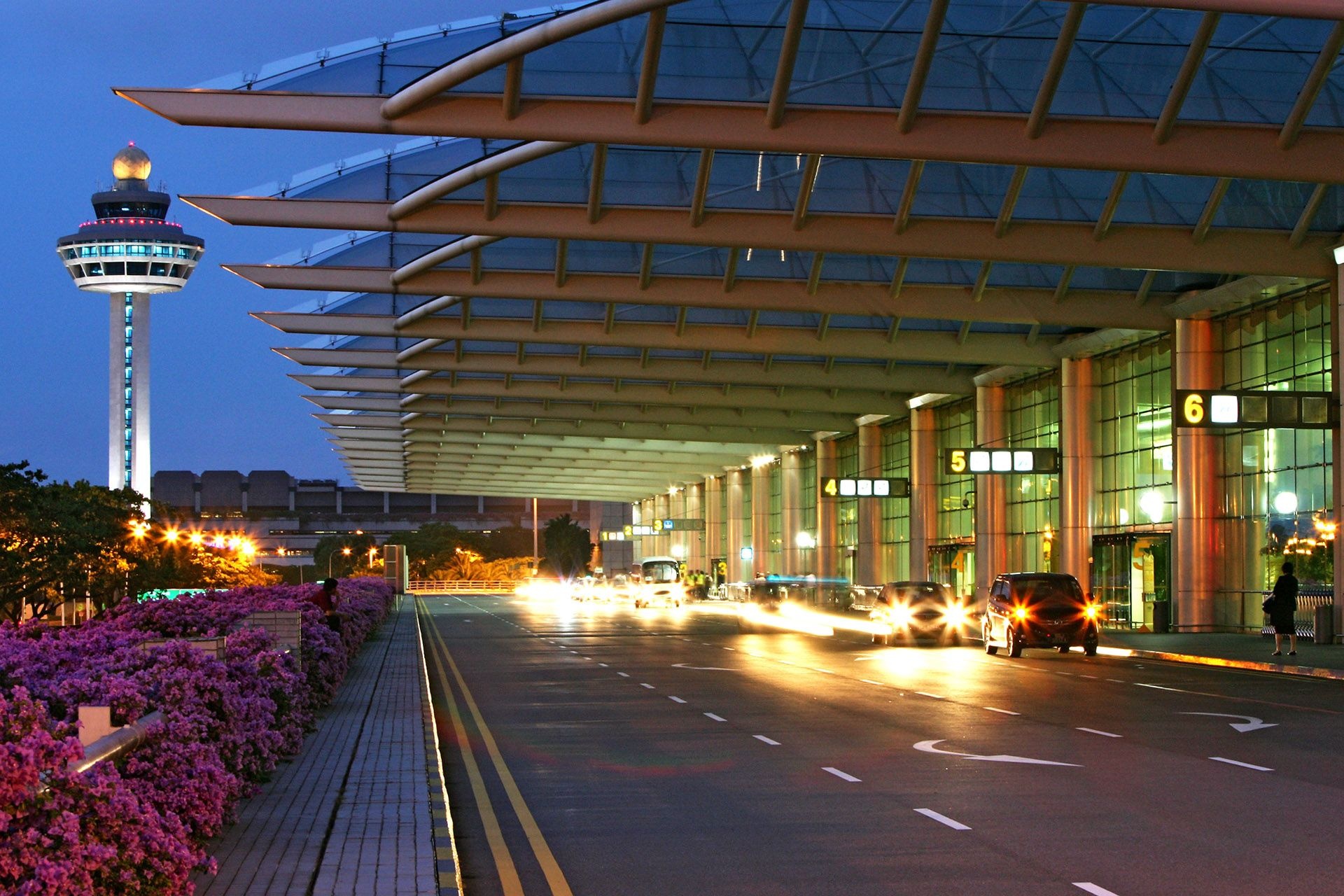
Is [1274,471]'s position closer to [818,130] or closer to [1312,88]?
[1312,88]

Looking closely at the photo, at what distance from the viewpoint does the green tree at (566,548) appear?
156 meters

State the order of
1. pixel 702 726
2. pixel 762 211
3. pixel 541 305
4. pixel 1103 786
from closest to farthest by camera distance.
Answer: pixel 1103 786 → pixel 702 726 → pixel 762 211 → pixel 541 305

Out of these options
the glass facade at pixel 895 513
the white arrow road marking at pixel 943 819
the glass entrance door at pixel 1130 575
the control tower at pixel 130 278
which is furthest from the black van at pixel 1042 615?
the control tower at pixel 130 278

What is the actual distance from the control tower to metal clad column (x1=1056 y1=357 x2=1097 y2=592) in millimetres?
126151

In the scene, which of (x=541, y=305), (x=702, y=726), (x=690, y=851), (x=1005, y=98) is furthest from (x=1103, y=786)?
(x=541, y=305)

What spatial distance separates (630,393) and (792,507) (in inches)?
1044

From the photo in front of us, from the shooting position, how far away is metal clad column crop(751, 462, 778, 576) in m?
96.4

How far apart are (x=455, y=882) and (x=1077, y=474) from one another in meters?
42.6

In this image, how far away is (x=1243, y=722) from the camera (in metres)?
19.5

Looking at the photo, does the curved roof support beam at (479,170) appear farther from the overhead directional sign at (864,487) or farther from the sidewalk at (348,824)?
the overhead directional sign at (864,487)

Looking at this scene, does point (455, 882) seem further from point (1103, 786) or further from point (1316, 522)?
point (1316, 522)

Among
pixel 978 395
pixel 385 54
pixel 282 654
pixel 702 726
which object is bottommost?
pixel 702 726

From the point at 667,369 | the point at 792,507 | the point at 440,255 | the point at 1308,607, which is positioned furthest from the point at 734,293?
the point at 792,507

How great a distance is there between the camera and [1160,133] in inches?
1129
